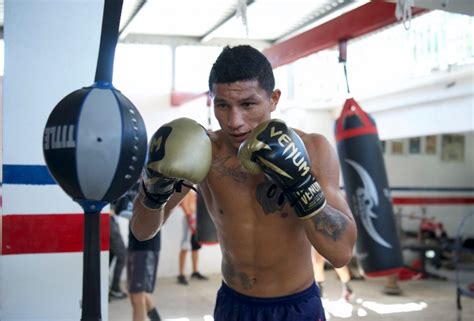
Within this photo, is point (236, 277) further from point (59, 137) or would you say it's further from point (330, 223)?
point (59, 137)

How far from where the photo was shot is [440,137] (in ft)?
27.2

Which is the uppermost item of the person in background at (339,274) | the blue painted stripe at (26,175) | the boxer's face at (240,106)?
the boxer's face at (240,106)

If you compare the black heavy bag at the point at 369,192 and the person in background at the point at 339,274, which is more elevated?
the black heavy bag at the point at 369,192

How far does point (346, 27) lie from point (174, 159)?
5.34 ft

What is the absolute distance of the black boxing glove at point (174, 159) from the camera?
144 cm

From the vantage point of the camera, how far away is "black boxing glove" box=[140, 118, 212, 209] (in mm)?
1440

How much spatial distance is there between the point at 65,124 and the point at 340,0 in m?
5.15

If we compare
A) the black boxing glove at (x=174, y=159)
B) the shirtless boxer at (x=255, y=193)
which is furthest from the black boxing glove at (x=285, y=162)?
the black boxing glove at (x=174, y=159)

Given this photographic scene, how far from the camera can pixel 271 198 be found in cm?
175

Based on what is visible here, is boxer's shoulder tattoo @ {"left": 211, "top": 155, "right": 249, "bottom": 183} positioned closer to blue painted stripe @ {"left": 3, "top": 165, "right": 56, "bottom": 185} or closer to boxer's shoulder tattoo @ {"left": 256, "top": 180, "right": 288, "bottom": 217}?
boxer's shoulder tattoo @ {"left": 256, "top": 180, "right": 288, "bottom": 217}

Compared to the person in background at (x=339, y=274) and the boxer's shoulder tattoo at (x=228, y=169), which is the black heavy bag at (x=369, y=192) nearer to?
the person in background at (x=339, y=274)

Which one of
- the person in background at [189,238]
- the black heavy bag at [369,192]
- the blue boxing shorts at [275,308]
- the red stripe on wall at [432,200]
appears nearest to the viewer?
the blue boxing shorts at [275,308]

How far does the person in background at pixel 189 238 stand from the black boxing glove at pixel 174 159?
5076 millimetres

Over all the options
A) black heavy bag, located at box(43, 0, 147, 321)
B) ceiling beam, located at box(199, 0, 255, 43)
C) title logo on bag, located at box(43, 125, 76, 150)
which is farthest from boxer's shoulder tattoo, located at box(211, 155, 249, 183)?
ceiling beam, located at box(199, 0, 255, 43)
